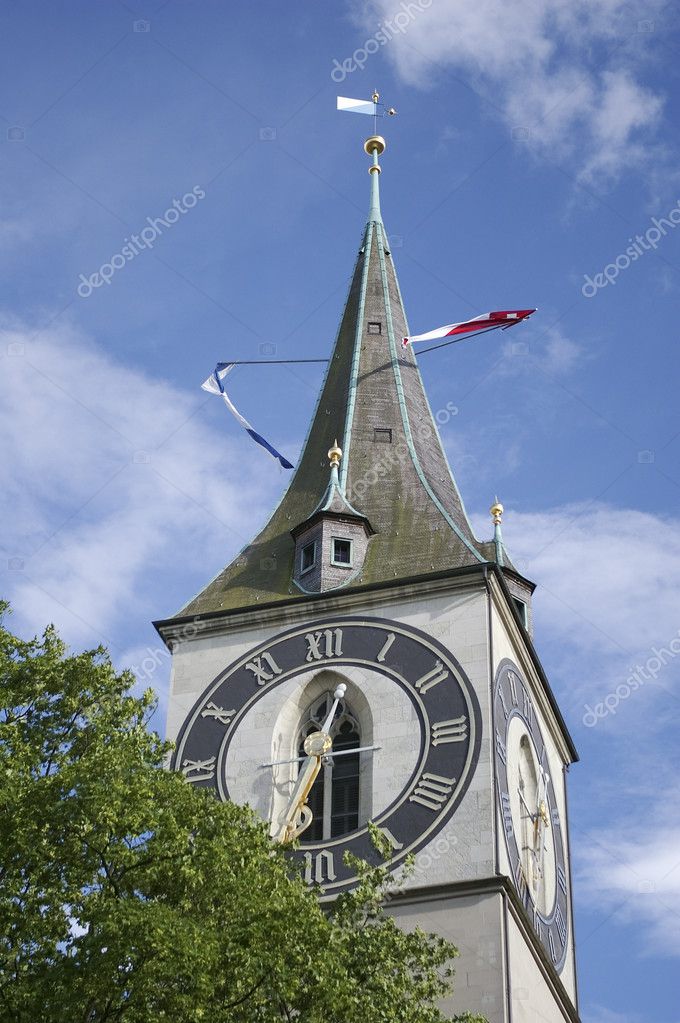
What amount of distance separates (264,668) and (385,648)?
70.3 inches

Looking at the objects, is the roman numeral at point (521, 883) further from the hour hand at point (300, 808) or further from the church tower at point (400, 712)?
the hour hand at point (300, 808)

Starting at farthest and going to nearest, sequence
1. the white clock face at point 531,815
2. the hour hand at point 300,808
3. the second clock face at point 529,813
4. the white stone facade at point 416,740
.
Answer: the white clock face at point 531,815 → the second clock face at point 529,813 → the hour hand at point 300,808 → the white stone facade at point 416,740

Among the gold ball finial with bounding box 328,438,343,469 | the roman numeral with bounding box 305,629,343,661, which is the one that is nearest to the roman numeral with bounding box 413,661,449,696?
the roman numeral with bounding box 305,629,343,661

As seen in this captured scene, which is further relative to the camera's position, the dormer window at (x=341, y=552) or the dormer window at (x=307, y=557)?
the dormer window at (x=307, y=557)

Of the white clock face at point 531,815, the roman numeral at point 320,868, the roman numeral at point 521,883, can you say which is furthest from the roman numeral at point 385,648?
the roman numeral at point 521,883

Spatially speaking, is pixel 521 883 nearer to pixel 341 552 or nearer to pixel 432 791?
pixel 432 791

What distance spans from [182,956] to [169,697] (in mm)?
11910

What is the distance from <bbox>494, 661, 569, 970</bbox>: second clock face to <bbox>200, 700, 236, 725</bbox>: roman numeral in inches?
147

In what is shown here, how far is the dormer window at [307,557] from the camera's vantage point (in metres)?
29.7

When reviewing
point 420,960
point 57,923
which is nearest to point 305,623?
→ point 420,960

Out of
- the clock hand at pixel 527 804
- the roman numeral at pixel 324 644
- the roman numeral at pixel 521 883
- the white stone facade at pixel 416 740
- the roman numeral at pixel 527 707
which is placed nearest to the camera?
the white stone facade at pixel 416 740

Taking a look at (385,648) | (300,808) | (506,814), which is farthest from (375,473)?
(506,814)

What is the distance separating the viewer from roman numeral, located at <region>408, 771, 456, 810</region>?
84.5ft

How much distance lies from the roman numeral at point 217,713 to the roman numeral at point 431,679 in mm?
2660
